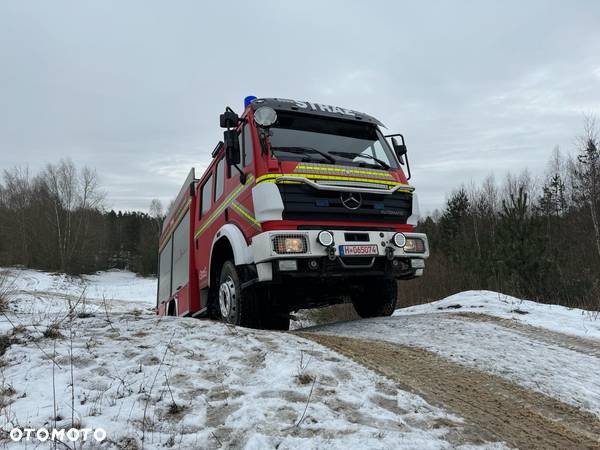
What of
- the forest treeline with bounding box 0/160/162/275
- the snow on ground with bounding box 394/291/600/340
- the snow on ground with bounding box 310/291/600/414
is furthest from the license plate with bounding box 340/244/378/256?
the forest treeline with bounding box 0/160/162/275

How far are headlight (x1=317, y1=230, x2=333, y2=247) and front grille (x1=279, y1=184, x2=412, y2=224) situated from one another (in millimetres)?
215

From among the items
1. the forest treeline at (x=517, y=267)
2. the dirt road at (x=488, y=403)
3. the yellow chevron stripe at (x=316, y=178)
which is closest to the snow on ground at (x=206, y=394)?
the dirt road at (x=488, y=403)

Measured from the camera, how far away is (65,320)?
4.56m

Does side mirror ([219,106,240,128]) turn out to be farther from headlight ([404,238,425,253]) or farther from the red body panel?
headlight ([404,238,425,253])

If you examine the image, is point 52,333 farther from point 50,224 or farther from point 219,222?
point 50,224

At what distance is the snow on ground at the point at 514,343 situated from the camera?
338 cm

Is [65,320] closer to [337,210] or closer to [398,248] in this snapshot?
[337,210]

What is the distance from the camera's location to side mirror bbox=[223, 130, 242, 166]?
5188 mm

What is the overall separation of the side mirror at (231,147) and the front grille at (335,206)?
89 cm

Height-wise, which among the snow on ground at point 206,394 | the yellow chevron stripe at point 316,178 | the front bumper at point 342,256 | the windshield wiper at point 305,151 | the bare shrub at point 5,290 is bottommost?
the snow on ground at point 206,394

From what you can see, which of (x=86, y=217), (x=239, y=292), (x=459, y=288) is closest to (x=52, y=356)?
(x=239, y=292)

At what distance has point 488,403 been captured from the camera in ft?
9.38

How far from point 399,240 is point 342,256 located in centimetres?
81

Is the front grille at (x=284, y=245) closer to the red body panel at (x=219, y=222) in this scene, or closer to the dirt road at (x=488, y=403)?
the red body panel at (x=219, y=222)
